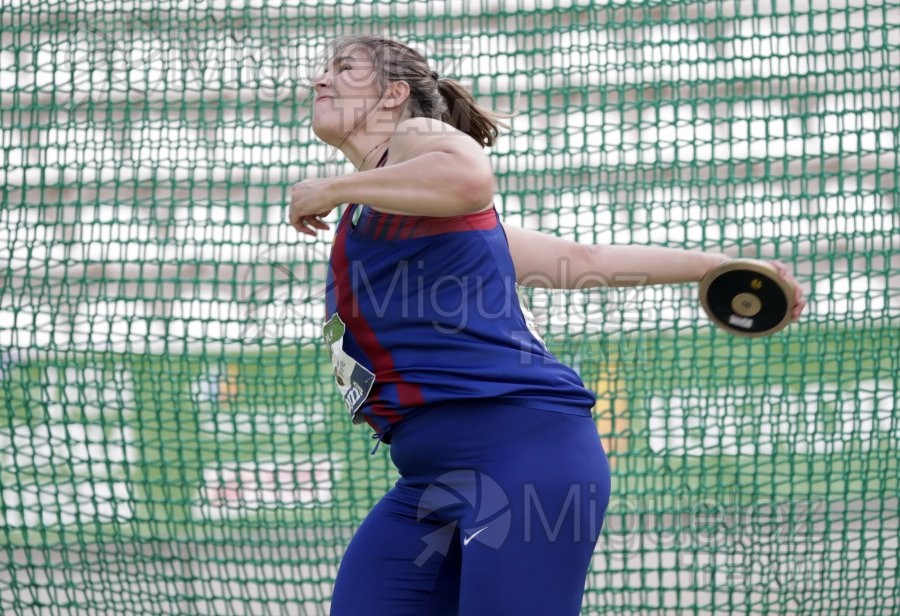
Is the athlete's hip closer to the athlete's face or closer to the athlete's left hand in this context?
the athlete's left hand

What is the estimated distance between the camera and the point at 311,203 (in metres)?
1.53

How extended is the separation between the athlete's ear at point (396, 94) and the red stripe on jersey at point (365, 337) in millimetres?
257

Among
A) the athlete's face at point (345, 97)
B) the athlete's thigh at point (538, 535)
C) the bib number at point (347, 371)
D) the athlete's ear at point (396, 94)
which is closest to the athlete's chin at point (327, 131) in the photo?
the athlete's face at point (345, 97)

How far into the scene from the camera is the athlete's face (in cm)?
174

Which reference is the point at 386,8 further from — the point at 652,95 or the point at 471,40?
the point at 652,95

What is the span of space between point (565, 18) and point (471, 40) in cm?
32

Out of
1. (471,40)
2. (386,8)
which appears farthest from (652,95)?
(386,8)

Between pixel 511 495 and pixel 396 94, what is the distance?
0.75m

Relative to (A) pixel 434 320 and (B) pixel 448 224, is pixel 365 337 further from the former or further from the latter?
(B) pixel 448 224

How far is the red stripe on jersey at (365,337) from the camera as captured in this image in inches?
64.3

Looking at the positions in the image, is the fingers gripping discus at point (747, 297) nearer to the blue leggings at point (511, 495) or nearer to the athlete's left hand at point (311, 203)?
the blue leggings at point (511, 495)

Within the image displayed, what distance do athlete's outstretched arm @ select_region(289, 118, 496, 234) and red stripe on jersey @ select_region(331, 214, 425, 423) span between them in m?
0.14

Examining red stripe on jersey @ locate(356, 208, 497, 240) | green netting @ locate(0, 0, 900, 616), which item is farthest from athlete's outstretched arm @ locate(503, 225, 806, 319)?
green netting @ locate(0, 0, 900, 616)

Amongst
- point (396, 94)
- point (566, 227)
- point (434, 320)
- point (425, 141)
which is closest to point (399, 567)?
point (434, 320)
